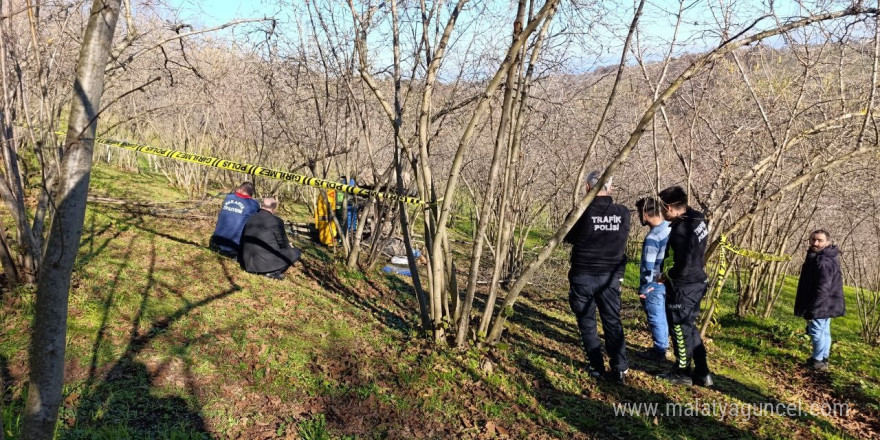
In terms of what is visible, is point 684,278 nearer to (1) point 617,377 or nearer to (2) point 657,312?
(2) point 657,312

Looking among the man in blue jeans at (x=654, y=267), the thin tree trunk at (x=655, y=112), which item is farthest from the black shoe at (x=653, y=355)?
the thin tree trunk at (x=655, y=112)

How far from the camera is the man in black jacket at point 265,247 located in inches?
256

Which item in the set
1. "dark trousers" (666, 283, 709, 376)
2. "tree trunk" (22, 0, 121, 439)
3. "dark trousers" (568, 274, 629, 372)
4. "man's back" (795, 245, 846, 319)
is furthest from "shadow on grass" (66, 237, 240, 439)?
"man's back" (795, 245, 846, 319)

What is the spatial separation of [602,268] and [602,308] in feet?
1.23

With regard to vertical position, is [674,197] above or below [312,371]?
above

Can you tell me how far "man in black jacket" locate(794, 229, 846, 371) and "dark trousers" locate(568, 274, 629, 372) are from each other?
2926 millimetres

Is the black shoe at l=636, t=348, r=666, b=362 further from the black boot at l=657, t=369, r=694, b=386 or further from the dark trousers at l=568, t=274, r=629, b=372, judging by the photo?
the dark trousers at l=568, t=274, r=629, b=372

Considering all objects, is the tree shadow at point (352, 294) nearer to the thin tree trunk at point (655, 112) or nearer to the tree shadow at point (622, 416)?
the thin tree trunk at point (655, 112)

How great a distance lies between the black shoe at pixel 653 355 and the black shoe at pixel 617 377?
108cm

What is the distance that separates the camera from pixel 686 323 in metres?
4.88

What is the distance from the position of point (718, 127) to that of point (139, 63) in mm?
10829

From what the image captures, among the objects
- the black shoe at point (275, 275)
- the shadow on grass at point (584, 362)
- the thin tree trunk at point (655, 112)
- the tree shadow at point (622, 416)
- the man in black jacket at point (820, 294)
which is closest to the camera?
the thin tree trunk at point (655, 112)

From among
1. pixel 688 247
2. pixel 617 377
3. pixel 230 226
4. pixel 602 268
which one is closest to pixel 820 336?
pixel 688 247

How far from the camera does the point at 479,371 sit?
4688 mm
